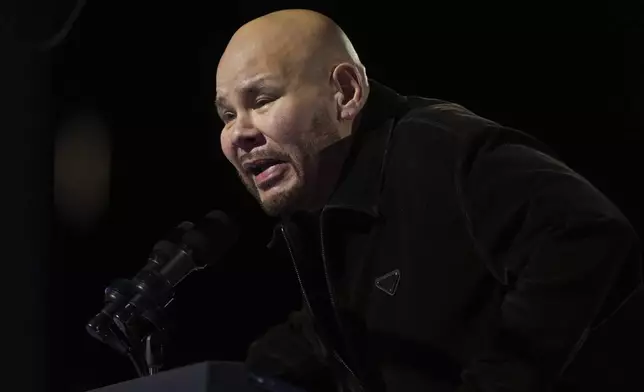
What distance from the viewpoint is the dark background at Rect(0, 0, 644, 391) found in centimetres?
201

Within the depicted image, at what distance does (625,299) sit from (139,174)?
120 cm

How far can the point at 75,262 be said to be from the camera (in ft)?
6.93

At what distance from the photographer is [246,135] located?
1431 millimetres

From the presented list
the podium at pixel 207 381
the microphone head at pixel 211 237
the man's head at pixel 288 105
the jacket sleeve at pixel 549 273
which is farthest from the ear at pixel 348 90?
the podium at pixel 207 381

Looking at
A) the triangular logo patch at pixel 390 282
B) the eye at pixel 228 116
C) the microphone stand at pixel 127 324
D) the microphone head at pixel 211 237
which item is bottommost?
the microphone stand at pixel 127 324

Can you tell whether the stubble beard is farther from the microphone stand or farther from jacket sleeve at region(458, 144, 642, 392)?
jacket sleeve at region(458, 144, 642, 392)

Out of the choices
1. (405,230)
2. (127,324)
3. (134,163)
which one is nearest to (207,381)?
(127,324)

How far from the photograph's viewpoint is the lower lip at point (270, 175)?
1.45 m

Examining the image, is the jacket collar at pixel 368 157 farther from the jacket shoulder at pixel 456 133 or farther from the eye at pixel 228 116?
the eye at pixel 228 116

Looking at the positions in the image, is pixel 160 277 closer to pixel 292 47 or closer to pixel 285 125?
pixel 285 125

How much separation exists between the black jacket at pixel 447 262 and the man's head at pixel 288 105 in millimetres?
42

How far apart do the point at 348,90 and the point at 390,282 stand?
0.35 m

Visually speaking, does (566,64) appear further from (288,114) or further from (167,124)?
(167,124)

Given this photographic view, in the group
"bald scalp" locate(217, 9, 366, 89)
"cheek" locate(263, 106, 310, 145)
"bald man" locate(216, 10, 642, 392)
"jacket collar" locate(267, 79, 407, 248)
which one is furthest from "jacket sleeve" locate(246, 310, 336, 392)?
"bald scalp" locate(217, 9, 366, 89)
